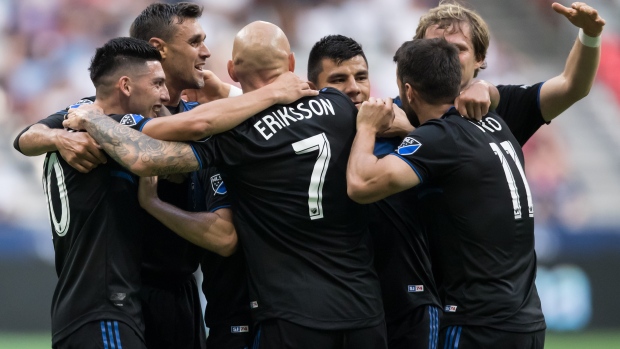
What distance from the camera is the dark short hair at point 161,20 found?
6512 mm

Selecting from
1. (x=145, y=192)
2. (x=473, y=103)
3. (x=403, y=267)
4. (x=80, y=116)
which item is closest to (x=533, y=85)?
(x=473, y=103)

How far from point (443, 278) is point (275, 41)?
182 cm

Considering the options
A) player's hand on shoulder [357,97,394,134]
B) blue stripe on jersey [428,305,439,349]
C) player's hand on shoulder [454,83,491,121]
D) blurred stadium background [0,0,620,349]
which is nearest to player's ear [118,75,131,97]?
player's hand on shoulder [357,97,394,134]

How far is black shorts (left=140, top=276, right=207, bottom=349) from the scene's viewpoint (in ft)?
19.3

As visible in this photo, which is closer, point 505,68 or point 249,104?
point 249,104

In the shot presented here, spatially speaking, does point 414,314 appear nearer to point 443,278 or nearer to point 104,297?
point 443,278

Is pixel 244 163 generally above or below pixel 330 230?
above

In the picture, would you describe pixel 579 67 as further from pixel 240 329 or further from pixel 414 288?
pixel 240 329

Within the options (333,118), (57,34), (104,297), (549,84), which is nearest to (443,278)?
(333,118)

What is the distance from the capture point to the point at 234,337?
224 inches

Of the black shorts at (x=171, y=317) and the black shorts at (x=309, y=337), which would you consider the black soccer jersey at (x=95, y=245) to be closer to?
the black shorts at (x=171, y=317)

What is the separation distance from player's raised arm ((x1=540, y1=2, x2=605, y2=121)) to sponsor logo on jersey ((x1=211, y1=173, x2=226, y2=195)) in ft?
7.61

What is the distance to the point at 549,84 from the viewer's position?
20.3 feet

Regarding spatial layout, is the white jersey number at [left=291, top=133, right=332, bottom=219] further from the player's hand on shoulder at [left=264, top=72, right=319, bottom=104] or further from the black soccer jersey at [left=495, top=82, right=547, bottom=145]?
the black soccer jersey at [left=495, top=82, right=547, bottom=145]
